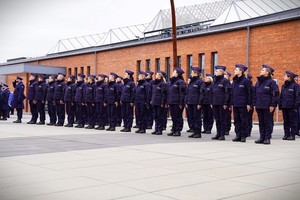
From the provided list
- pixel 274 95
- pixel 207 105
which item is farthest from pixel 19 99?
pixel 274 95

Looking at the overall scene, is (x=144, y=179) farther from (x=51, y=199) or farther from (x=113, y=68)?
(x=113, y=68)

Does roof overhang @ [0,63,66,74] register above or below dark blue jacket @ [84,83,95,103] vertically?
above

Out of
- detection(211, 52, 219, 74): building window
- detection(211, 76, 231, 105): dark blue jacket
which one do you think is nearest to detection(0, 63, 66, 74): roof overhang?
detection(211, 52, 219, 74): building window

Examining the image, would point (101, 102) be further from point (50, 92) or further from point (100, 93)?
point (50, 92)

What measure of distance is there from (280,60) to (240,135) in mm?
Answer: 14227

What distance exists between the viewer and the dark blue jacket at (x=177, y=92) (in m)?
13.8

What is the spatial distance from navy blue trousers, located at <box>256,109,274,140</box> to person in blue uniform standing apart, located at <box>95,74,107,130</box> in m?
6.36

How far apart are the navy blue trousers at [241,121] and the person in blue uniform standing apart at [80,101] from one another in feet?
22.7

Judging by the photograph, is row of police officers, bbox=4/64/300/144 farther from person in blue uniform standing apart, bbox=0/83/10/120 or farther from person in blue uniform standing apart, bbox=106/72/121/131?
person in blue uniform standing apart, bbox=0/83/10/120

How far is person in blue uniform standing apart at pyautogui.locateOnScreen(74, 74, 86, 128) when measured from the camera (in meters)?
17.3

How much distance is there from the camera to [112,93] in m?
16.0

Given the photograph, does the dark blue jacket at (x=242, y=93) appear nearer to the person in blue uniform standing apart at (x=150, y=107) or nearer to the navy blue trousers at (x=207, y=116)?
the navy blue trousers at (x=207, y=116)

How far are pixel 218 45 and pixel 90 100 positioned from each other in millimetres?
14302

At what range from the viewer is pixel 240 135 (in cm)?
1216
